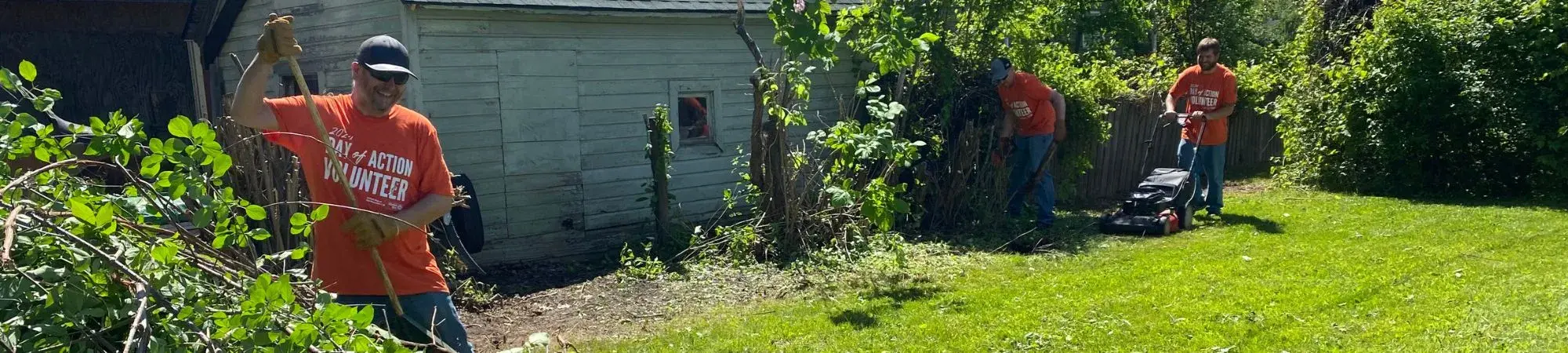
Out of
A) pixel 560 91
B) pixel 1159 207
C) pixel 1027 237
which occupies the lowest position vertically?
pixel 1027 237

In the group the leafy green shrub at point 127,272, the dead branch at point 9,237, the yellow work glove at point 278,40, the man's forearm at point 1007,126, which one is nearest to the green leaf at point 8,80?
the leafy green shrub at point 127,272

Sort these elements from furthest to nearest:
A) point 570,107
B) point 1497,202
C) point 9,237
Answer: point 1497,202 < point 570,107 < point 9,237

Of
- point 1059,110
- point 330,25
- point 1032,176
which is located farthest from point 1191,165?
point 330,25

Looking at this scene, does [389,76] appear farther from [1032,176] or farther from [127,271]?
[1032,176]

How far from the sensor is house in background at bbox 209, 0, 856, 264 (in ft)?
26.8

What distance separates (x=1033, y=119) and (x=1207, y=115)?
1299mm

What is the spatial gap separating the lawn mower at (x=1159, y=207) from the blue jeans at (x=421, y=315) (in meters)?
5.94

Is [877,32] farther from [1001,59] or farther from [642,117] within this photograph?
[642,117]

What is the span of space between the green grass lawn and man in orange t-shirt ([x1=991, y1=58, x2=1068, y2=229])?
854 mm

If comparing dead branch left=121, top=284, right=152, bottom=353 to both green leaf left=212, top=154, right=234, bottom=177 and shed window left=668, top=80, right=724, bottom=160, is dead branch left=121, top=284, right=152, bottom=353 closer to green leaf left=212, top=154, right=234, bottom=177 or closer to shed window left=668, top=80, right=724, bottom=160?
green leaf left=212, top=154, right=234, bottom=177

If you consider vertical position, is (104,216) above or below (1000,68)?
below

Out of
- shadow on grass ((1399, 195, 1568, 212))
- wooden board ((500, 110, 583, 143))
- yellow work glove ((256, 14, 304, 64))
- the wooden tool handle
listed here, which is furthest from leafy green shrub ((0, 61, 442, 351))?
shadow on grass ((1399, 195, 1568, 212))

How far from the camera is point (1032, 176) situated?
29.9 ft

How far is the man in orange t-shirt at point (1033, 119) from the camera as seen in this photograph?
29.6ft
